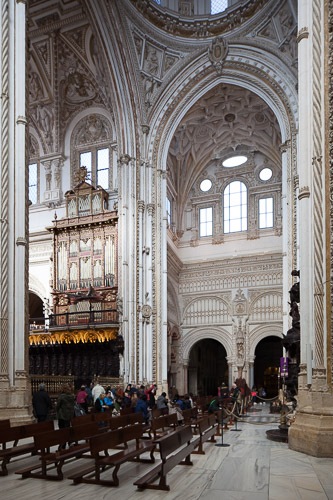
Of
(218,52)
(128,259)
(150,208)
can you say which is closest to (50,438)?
(128,259)

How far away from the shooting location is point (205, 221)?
3197cm

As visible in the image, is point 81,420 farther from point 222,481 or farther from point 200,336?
point 200,336

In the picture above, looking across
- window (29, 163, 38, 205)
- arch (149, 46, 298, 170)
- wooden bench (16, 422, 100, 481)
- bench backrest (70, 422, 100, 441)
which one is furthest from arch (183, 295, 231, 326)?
wooden bench (16, 422, 100, 481)

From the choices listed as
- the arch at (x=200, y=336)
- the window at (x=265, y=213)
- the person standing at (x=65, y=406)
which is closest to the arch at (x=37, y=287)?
the arch at (x=200, y=336)

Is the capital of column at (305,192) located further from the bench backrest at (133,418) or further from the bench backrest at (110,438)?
the bench backrest at (133,418)

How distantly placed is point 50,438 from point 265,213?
81.4 ft

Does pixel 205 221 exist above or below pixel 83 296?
above

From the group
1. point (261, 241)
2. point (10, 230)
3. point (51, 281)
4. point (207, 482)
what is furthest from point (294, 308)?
point (261, 241)

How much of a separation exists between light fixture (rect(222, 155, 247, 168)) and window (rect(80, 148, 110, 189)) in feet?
27.9

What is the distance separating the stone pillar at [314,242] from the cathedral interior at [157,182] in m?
7.10

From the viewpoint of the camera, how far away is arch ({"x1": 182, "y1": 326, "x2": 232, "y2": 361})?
2964 cm

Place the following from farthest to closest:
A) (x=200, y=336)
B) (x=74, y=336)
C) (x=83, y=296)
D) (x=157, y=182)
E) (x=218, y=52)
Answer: (x=200, y=336)
(x=157, y=182)
(x=218, y=52)
(x=83, y=296)
(x=74, y=336)

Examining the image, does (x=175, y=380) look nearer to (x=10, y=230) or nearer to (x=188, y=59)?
(x=188, y=59)

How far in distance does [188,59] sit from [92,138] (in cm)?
656
